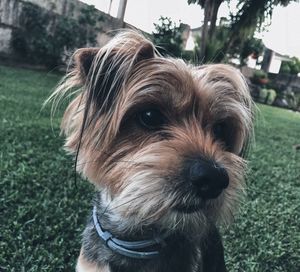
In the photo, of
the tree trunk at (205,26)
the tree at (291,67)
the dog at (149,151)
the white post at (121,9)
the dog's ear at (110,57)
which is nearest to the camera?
the dog at (149,151)

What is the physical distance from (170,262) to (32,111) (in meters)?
5.36

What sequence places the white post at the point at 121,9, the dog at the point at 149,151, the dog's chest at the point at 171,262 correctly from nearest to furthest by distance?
the dog at the point at 149,151 → the dog's chest at the point at 171,262 → the white post at the point at 121,9

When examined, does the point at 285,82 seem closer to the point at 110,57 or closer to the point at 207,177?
the point at 110,57

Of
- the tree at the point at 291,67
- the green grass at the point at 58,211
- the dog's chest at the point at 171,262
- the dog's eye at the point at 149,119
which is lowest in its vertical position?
the green grass at the point at 58,211

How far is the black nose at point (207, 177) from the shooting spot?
81.6 inches

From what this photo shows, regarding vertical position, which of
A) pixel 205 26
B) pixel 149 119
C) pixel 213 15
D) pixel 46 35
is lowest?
pixel 149 119

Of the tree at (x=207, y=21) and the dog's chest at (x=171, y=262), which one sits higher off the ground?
the tree at (x=207, y=21)

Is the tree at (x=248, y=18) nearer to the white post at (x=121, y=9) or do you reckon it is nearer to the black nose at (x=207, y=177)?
the white post at (x=121, y=9)

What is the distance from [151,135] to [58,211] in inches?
68.9

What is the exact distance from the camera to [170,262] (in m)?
2.51

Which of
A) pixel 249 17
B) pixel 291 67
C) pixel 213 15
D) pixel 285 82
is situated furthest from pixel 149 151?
pixel 291 67

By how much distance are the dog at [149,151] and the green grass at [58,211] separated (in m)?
0.65

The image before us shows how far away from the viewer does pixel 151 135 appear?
2.42m

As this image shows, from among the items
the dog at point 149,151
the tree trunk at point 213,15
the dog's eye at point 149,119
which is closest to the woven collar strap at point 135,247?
the dog at point 149,151
